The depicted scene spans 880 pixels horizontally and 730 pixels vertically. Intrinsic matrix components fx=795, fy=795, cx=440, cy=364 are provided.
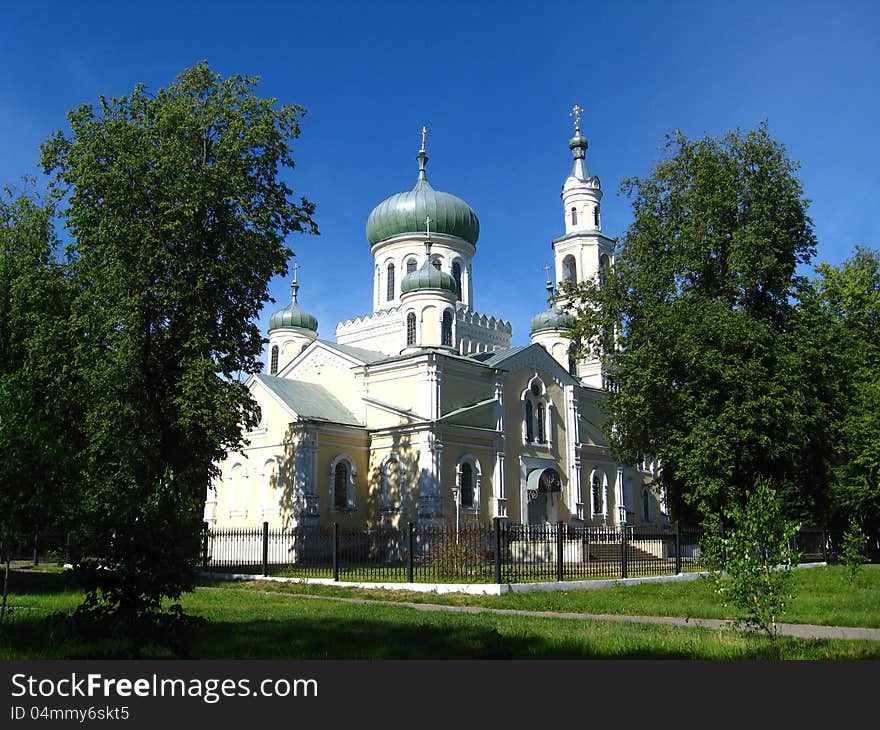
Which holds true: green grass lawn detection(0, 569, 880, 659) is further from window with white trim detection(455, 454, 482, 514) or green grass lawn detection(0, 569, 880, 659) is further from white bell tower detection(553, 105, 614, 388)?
white bell tower detection(553, 105, 614, 388)

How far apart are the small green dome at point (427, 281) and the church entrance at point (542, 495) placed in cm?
841

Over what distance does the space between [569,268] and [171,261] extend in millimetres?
26008

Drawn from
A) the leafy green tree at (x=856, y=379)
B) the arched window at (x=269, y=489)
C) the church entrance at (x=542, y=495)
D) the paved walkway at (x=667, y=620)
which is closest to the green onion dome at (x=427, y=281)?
the church entrance at (x=542, y=495)

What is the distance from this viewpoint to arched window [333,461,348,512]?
29750mm

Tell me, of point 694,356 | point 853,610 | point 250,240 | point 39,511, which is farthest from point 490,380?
point 39,511

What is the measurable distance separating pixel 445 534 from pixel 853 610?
8453mm

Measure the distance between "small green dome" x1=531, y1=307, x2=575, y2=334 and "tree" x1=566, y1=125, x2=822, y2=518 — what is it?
13131mm

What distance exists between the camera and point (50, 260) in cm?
2152

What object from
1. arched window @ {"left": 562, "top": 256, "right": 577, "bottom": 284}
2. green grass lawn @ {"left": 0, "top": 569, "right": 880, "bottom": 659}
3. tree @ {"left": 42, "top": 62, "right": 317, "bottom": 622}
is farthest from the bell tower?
green grass lawn @ {"left": 0, "top": 569, "right": 880, "bottom": 659}

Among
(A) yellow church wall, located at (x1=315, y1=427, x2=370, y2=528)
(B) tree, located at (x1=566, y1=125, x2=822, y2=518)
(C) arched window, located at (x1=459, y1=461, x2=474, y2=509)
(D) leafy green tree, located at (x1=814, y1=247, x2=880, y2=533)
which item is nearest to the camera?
(B) tree, located at (x1=566, y1=125, x2=822, y2=518)

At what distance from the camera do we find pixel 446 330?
106ft

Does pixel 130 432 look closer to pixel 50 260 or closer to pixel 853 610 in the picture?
pixel 50 260

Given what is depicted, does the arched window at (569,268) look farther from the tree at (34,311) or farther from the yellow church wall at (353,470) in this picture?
the tree at (34,311)

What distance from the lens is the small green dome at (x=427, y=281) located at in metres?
32.3
